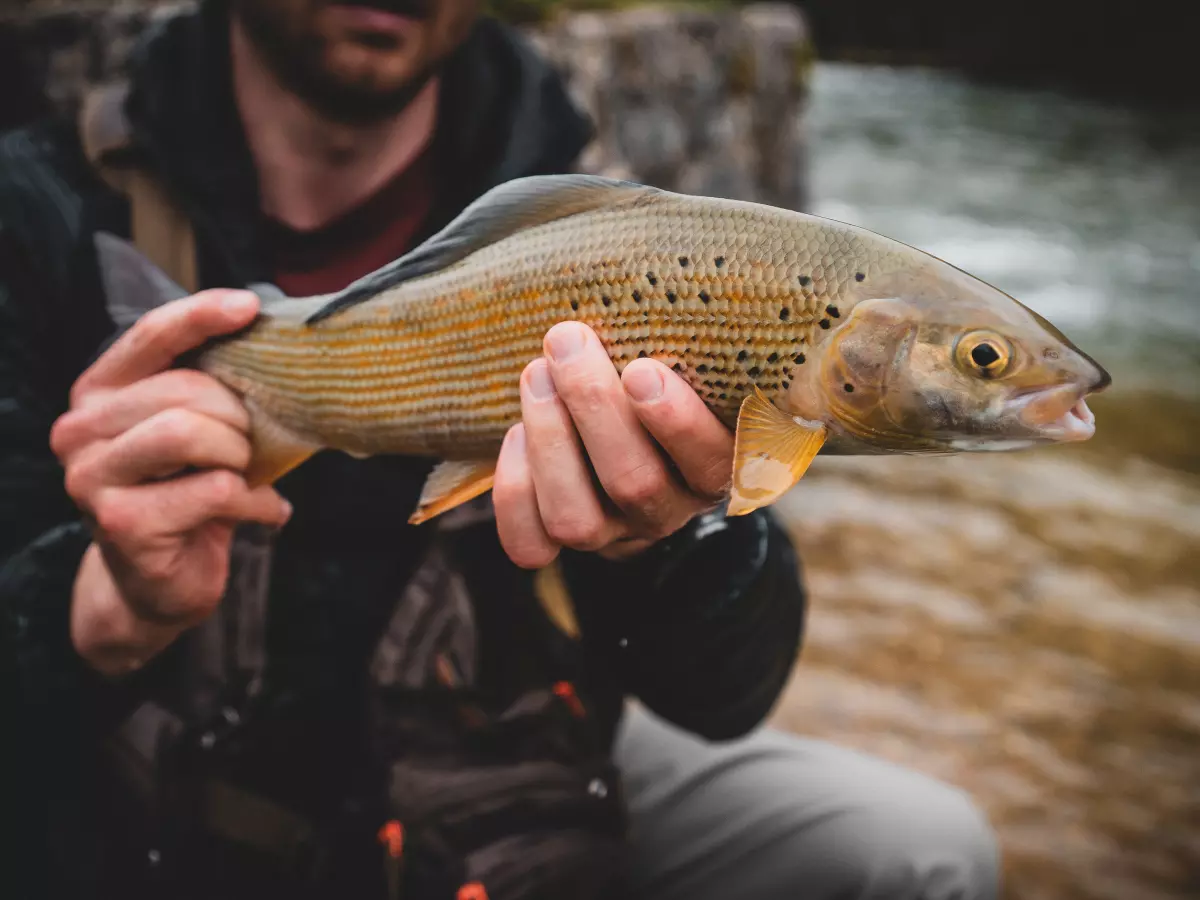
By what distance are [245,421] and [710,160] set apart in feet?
17.3

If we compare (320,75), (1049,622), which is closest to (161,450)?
(320,75)

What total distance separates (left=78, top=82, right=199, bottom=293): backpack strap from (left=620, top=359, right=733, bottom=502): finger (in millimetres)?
1049

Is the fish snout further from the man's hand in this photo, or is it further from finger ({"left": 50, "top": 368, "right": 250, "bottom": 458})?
finger ({"left": 50, "top": 368, "right": 250, "bottom": 458})

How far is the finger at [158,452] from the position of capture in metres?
1.25

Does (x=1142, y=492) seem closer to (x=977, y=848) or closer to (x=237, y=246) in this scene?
(x=977, y=848)

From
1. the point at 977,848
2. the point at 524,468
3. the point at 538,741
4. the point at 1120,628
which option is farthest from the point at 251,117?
the point at 1120,628

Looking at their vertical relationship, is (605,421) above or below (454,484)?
above

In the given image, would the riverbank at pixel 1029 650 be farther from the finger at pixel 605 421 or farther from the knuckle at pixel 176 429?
the knuckle at pixel 176 429

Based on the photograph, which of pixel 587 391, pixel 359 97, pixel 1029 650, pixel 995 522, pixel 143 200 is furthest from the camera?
pixel 995 522

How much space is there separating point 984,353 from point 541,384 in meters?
0.49

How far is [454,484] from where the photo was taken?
48.5 inches

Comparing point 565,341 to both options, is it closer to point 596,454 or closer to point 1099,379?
point 596,454

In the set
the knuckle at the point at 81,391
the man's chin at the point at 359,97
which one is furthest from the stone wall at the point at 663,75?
the knuckle at the point at 81,391

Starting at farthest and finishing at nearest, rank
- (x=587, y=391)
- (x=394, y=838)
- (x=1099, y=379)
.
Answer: (x=394, y=838) → (x=587, y=391) → (x=1099, y=379)
